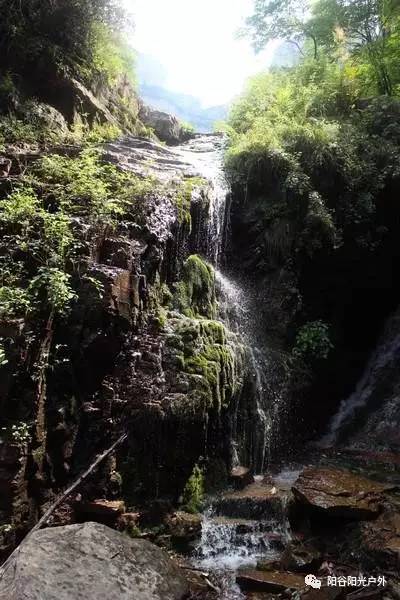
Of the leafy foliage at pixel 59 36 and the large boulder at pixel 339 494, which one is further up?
the leafy foliage at pixel 59 36

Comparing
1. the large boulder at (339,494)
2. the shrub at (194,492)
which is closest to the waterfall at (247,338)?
the shrub at (194,492)

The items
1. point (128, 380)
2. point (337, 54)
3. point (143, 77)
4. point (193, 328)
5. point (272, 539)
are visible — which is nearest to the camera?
point (272, 539)

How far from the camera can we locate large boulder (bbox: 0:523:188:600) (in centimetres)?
373

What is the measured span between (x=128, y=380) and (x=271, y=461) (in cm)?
369

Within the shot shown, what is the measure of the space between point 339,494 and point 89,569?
3.53 metres

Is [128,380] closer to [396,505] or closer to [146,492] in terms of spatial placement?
[146,492]

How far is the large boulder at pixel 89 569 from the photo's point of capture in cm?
373

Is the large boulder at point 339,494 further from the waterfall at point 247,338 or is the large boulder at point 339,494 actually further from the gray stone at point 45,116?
the gray stone at point 45,116

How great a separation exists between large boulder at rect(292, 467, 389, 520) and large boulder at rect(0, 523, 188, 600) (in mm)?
2093

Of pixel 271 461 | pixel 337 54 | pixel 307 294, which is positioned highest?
pixel 337 54

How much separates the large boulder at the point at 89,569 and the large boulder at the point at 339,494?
2.09m

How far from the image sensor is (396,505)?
5961 mm

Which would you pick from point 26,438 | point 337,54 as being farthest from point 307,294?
point 337,54

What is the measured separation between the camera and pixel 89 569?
164 inches
